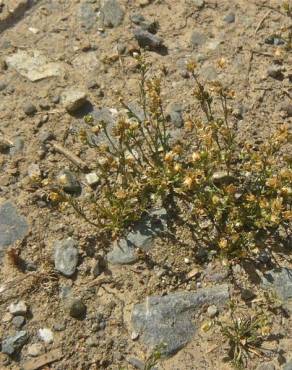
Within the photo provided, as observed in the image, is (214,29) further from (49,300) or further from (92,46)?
(49,300)

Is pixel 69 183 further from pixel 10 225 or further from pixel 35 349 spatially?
pixel 35 349

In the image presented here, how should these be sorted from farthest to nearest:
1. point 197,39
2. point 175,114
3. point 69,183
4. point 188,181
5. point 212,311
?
point 197,39 → point 175,114 → point 69,183 → point 188,181 → point 212,311

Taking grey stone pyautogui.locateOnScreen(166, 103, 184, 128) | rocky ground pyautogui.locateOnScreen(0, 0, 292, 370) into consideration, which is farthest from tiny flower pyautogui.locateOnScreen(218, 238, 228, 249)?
grey stone pyautogui.locateOnScreen(166, 103, 184, 128)

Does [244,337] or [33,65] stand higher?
[33,65]

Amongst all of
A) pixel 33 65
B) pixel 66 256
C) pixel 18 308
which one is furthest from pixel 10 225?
pixel 33 65

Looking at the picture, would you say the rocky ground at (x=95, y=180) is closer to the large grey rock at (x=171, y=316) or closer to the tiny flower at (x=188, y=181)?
the large grey rock at (x=171, y=316)

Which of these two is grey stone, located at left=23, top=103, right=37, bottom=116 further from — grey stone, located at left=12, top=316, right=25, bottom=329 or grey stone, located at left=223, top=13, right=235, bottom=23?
grey stone, located at left=223, top=13, right=235, bottom=23
